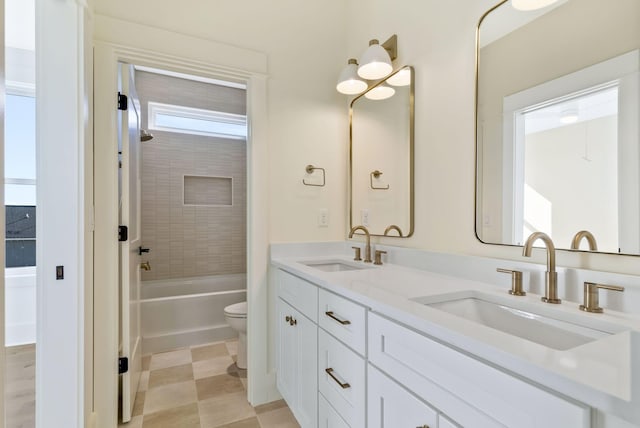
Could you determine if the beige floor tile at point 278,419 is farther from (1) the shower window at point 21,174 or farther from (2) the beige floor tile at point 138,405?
(1) the shower window at point 21,174

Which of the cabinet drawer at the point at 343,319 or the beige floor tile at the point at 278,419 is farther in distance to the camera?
the beige floor tile at the point at 278,419

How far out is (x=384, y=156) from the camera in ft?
5.93

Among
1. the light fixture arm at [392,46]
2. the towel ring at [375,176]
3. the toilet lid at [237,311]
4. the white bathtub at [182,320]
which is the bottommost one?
the white bathtub at [182,320]

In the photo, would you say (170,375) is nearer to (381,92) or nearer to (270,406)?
(270,406)

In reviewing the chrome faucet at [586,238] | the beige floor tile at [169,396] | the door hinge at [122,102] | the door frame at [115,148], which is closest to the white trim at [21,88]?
the door frame at [115,148]

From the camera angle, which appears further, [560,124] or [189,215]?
[189,215]

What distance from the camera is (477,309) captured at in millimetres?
1057

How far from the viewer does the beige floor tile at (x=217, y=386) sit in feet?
6.34

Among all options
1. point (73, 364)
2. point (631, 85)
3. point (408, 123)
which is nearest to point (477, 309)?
point (631, 85)

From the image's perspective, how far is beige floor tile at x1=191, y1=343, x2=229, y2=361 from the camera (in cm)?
244

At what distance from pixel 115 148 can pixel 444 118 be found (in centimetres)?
167

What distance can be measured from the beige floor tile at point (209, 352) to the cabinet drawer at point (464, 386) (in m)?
2.01

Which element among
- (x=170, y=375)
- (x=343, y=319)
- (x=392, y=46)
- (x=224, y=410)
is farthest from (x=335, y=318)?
(x=170, y=375)

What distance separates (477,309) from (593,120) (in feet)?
2.27
